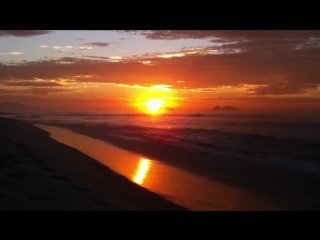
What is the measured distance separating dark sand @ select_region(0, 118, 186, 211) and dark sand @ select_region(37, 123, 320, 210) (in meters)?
1.68

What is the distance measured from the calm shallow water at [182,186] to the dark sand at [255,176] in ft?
0.95

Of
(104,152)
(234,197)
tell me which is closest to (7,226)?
(234,197)

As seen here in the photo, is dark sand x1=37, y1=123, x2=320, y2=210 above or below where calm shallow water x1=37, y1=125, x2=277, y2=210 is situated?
below

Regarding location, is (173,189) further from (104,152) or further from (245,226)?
(104,152)

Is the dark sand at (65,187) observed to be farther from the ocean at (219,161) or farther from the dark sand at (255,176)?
the dark sand at (255,176)

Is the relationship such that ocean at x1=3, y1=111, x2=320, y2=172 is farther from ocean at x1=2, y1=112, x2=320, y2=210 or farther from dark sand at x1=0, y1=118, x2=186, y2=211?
dark sand at x1=0, y1=118, x2=186, y2=211

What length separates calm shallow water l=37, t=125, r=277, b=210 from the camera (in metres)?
4.77

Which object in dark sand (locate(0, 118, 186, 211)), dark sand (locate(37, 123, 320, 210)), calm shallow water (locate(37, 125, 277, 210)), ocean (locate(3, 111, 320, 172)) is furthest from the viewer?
ocean (locate(3, 111, 320, 172))

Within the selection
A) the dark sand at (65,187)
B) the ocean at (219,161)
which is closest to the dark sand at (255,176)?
the ocean at (219,161)

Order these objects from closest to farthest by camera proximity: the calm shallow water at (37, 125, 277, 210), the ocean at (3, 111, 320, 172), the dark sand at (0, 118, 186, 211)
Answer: the dark sand at (0, 118, 186, 211) → the calm shallow water at (37, 125, 277, 210) → the ocean at (3, 111, 320, 172)

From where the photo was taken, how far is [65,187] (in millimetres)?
5004

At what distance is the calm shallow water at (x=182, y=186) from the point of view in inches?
188

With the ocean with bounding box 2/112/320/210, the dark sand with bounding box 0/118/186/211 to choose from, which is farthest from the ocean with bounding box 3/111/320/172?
the dark sand with bounding box 0/118/186/211
